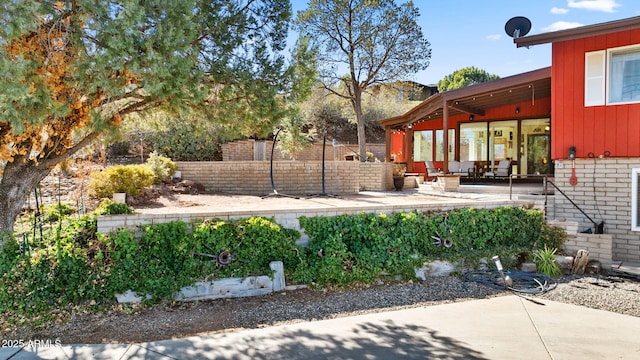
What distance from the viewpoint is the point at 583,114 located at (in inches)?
307

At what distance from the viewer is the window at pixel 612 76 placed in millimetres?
7289

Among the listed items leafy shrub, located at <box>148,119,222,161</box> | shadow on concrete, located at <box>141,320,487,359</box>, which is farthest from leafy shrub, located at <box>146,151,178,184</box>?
shadow on concrete, located at <box>141,320,487,359</box>

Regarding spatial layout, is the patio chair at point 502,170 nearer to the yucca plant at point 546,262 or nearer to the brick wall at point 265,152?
the brick wall at point 265,152

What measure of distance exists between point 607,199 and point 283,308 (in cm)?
653

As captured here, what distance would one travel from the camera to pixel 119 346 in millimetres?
3525

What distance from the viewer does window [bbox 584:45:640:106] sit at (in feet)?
23.9

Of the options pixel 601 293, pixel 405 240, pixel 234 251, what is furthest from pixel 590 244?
pixel 234 251

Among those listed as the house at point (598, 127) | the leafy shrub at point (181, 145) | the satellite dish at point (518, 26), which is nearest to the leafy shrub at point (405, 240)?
the house at point (598, 127)

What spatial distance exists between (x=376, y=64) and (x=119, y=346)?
51.2 ft

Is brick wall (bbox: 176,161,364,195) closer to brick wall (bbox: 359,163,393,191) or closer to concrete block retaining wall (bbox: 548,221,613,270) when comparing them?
brick wall (bbox: 359,163,393,191)

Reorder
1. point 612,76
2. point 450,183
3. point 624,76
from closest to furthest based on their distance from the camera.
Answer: point 624,76 → point 612,76 → point 450,183

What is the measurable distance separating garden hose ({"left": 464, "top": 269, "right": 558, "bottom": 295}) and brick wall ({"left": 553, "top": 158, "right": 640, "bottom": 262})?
8.40 feet

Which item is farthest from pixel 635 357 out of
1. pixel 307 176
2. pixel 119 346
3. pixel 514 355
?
pixel 307 176

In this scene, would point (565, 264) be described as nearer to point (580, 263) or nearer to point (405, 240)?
point (580, 263)
